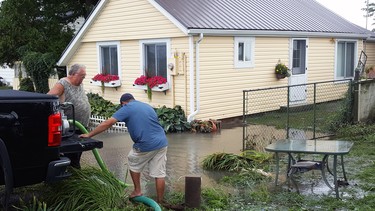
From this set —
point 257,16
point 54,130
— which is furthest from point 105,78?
point 54,130

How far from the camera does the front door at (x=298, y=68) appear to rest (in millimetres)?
15559

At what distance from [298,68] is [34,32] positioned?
10908 mm

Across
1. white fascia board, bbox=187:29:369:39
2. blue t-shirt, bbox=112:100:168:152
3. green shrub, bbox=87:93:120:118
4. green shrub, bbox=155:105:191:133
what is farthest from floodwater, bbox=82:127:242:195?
white fascia board, bbox=187:29:369:39

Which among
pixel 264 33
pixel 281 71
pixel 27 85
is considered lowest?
pixel 27 85

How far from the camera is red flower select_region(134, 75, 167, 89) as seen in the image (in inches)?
514

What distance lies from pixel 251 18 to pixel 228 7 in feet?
2.78

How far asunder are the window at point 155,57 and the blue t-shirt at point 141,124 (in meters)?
7.79

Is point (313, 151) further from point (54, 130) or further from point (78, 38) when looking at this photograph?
point (78, 38)

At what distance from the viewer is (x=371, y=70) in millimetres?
17625

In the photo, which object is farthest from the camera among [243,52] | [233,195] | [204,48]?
[243,52]

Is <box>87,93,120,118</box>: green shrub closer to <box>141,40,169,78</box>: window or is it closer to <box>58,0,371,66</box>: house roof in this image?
<box>141,40,169,78</box>: window

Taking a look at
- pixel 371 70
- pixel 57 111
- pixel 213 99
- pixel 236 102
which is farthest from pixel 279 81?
pixel 57 111

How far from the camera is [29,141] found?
173 inches

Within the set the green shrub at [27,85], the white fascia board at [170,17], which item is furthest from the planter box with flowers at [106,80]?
the green shrub at [27,85]
